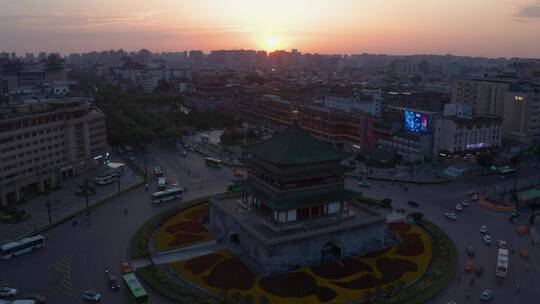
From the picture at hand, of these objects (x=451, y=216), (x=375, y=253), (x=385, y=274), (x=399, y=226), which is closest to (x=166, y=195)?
(x=375, y=253)

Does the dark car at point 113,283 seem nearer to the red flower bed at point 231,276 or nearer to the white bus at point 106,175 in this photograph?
the red flower bed at point 231,276

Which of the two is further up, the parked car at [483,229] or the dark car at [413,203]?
the dark car at [413,203]

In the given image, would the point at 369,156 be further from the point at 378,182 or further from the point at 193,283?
the point at 193,283

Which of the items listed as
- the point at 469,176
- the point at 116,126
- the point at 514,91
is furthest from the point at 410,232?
the point at 116,126

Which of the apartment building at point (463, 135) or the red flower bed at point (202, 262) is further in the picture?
the apartment building at point (463, 135)

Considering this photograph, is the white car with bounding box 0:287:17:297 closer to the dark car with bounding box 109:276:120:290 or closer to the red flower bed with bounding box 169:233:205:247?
the dark car with bounding box 109:276:120:290

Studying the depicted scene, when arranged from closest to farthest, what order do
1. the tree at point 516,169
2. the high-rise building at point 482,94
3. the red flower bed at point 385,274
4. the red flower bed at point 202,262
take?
the red flower bed at point 385,274
the red flower bed at point 202,262
the tree at point 516,169
the high-rise building at point 482,94

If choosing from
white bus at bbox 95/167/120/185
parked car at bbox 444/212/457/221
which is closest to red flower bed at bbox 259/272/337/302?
parked car at bbox 444/212/457/221

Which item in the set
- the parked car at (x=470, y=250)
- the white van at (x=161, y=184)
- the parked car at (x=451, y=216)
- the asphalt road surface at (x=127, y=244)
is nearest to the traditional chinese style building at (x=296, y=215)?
the parked car at (x=470, y=250)
